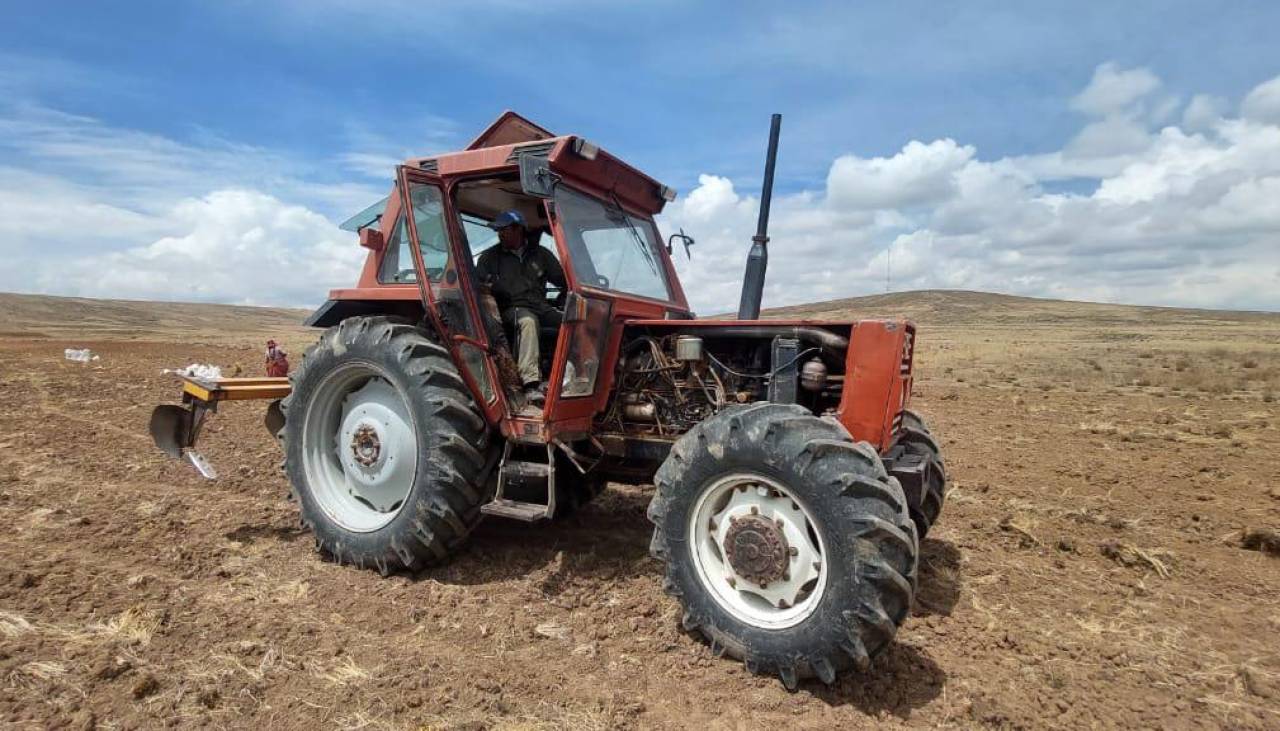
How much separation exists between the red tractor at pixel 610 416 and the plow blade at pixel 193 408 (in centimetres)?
2

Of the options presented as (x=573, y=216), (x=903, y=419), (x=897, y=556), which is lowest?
(x=897, y=556)

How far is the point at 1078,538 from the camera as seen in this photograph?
5332mm

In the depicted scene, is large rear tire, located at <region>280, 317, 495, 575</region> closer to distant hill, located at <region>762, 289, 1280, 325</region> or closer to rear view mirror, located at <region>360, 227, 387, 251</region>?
rear view mirror, located at <region>360, 227, 387, 251</region>

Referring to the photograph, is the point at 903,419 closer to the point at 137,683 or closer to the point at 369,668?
the point at 369,668

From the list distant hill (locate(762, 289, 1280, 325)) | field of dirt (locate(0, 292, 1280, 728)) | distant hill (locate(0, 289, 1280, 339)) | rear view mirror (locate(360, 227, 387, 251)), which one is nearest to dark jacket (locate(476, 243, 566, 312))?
rear view mirror (locate(360, 227, 387, 251))

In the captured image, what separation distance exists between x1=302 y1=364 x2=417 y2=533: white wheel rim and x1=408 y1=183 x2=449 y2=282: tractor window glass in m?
0.73

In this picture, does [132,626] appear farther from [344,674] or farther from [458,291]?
[458,291]

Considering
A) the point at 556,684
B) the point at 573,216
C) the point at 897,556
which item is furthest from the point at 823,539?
the point at 573,216

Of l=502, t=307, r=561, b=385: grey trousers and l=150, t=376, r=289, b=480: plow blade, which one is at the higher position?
l=502, t=307, r=561, b=385: grey trousers

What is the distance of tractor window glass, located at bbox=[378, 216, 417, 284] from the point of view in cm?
493

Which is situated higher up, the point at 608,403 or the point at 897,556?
the point at 608,403

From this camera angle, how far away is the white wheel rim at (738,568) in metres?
3.35

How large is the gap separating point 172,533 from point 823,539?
4.18m

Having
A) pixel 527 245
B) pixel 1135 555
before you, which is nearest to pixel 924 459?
pixel 1135 555
